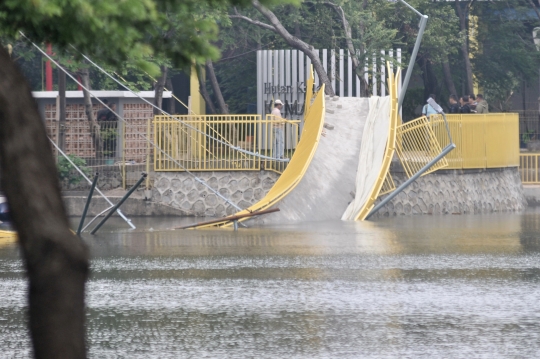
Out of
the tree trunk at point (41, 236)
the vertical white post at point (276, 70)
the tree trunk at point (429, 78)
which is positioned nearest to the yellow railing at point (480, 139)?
the vertical white post at point (276, 70)

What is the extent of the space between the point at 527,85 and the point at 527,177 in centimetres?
1269

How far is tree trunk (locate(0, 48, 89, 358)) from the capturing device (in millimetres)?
4391

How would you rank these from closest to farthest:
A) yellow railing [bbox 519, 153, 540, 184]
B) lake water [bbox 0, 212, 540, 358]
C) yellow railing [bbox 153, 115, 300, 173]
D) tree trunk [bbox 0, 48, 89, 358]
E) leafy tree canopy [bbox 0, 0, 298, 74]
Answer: tree trunk [bbox 0, 48, 89, 358]
leafy tree canopy [bbox 0, 0, 298, 74]
lake water [bbox 0, 212, 540, 358]
yellow railing [bbox 153, 115, 300, 173]
yellow railing [bbox 519, 153, 540, 184]

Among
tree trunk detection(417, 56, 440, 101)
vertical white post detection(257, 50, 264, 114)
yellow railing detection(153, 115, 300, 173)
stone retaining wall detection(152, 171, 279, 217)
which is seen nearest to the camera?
stone retaining wall detection(152, 171, 279, 217)

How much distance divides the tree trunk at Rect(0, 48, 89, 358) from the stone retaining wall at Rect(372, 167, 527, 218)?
19.4m

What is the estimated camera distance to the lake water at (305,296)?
8.41 m

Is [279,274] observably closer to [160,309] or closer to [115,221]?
[160,309]

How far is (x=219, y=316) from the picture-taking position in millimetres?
9758

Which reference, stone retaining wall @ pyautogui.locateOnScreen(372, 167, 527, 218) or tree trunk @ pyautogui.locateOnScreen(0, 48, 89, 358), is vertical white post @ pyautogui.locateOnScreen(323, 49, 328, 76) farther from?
tree trunk @ pyautogui.locateOnScreen(0, 48, 89, 358)

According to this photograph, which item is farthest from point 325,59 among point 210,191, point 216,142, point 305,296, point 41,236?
point 41,236

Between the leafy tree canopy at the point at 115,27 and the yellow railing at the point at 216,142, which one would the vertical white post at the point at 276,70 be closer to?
the yellow railing at the point at 216,142

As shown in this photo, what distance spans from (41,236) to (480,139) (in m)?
22.0

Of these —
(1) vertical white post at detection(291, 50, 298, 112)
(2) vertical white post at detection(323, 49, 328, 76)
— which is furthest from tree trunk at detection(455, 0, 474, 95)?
(1) vertical white post at detection(291, 50, 298, 112)

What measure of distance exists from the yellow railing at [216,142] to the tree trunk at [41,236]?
19.5 m
